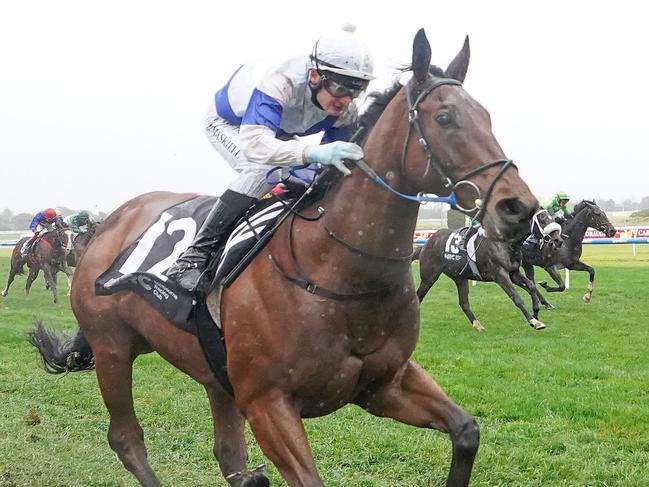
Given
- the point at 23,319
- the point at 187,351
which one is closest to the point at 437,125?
the point at 187,351

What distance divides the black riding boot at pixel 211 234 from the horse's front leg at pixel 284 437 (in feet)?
2.55

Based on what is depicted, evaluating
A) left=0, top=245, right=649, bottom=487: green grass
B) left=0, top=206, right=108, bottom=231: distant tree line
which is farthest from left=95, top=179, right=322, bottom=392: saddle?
left=0, top=206, right=108, bottom=231: distant tree line

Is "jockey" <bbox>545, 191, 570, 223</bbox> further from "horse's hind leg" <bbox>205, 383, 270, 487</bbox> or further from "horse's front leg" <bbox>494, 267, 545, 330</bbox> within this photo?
"horse's hind leg" <bbox>205, 383, 270, 487</bbox>

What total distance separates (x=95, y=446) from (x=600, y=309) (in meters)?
9.52

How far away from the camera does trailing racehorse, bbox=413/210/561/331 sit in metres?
11.3

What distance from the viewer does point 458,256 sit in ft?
38.8

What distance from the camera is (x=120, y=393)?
445 cm

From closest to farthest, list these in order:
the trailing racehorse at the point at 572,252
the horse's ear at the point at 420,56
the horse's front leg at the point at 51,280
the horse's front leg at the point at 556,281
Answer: the horse's ear at the point at 420,56, the horse's front leg at the point at 556,281, the trailing racehorse at the point at 572,252, the horse's front leg at the point at 51,280

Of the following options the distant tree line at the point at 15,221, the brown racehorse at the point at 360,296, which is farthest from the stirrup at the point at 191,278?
the distant tree line at the point at 15,221

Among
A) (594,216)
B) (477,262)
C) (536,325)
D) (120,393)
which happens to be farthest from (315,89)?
(594,216)

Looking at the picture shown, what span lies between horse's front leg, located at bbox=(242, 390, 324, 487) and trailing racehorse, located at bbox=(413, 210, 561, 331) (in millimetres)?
8036

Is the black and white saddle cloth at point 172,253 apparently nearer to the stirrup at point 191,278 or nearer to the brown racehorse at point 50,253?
the stirrup at point 191,278

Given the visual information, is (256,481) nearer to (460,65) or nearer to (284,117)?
(284,117)

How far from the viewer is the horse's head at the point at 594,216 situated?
14.8 meters
